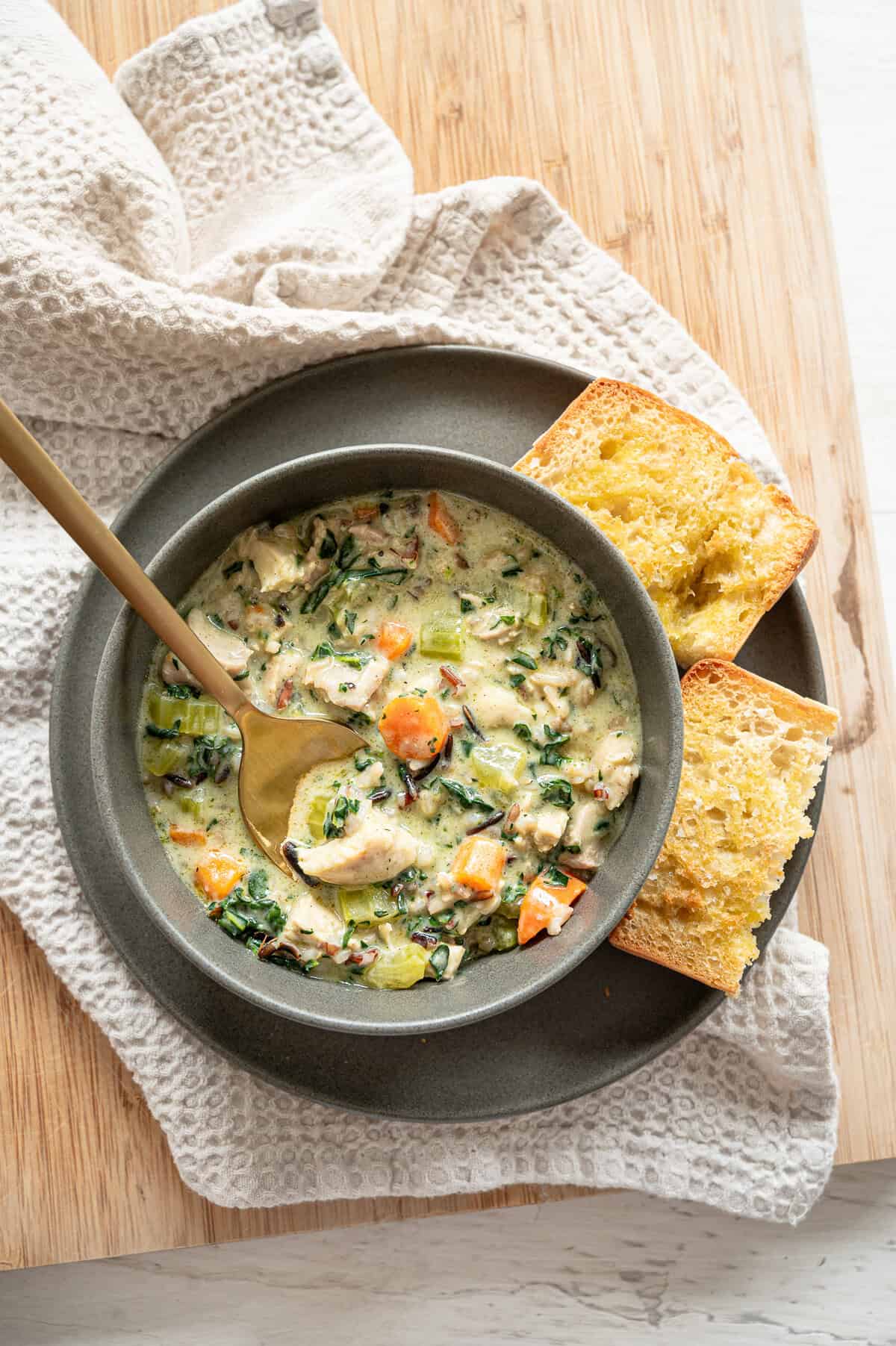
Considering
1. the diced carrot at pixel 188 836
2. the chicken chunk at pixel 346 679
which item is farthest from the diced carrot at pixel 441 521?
the diced carrot at pixel 188 836

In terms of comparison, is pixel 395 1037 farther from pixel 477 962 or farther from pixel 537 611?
pixel 537 611

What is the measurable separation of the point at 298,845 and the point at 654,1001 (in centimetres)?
96

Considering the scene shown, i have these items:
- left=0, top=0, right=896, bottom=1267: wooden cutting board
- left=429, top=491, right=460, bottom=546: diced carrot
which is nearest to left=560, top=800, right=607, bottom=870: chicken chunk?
left=429, top=491, right=460, bottom=546: diced carrot

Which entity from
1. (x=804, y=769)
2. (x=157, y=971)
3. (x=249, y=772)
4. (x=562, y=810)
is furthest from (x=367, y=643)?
(x=804, y=769)

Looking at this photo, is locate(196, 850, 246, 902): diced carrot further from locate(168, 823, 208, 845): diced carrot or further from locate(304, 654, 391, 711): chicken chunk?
locate(304, 654, 391, 711): chicken chunk

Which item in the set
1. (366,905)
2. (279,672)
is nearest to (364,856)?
(366,905)

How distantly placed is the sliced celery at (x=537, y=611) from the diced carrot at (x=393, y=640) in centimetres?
28

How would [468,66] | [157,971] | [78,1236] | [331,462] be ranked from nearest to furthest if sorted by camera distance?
[331,462] → [157,971] → [78,1236] → [468,66]

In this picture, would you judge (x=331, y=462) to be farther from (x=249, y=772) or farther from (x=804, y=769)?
(x=804, y=769)

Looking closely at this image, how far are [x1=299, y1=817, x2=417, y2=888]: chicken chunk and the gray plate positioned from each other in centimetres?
45

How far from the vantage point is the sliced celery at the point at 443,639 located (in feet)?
8.30

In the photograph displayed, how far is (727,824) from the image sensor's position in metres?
2.60

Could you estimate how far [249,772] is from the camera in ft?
8.16

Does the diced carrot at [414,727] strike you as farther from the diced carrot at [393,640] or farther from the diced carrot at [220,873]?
the diced carrot at [220,873]
